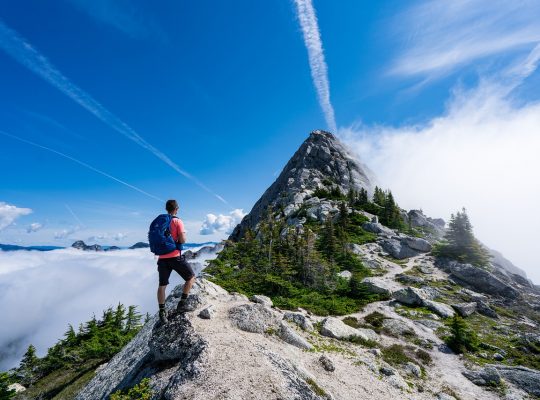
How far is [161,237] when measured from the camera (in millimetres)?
9297

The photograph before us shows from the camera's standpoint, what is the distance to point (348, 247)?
55312 mm

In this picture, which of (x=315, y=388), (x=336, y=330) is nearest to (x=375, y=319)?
(x=336, y=330)

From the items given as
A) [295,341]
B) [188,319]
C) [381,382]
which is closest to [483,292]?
[381,382]

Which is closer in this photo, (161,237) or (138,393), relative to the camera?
(138,393)

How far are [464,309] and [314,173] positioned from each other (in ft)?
332

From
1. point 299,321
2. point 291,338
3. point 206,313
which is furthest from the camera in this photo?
point 299,321

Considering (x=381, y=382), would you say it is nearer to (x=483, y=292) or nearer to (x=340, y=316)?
(x=340, y=316)

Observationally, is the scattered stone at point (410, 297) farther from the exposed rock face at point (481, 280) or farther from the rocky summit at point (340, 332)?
the exposed rock face at point (481, 280)

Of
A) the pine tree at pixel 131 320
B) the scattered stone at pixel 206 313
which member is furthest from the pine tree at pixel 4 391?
the scattered stone at pixel 206 313

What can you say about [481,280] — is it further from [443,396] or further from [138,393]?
[138,393]

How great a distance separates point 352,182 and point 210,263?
317ft

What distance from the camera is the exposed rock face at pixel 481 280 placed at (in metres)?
43.0

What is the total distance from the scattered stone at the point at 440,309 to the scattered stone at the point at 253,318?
82.5ft

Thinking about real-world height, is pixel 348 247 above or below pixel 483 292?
above
